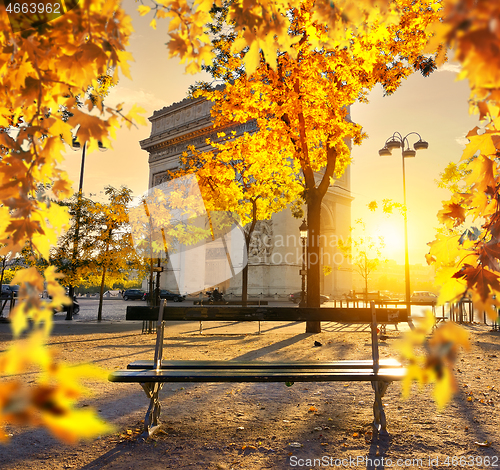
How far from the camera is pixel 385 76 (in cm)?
1028

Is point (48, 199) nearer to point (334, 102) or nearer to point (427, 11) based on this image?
point (334, 102)

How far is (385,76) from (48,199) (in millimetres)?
10520

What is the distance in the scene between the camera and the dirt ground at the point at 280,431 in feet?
9.72

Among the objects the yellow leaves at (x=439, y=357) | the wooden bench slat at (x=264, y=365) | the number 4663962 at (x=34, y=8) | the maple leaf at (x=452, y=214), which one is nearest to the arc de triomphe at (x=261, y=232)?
the wooden bench slat at (x=264, y=365)

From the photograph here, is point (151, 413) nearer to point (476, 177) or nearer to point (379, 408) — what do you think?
point (379, 408)

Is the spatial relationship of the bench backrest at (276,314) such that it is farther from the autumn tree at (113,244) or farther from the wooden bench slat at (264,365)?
the autumn tree at (113,244)

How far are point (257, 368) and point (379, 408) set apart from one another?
3.76 feet

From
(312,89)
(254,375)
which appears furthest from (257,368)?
(312,89)

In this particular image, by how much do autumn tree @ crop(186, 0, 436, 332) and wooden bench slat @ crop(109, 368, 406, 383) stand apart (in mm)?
7716

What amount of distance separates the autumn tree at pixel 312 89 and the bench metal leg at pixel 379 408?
24.6ft

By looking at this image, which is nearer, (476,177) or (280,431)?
(476,177)

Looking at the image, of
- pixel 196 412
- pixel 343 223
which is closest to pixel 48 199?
pixel 196 412

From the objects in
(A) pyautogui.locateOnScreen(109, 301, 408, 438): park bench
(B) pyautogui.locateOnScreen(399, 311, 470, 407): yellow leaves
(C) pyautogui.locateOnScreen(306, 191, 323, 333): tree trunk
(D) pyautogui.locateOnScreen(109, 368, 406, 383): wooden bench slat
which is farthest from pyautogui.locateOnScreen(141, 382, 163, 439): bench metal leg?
(C) pyautogui.locateOnScreen(306, 191, 323, 333): tree trunk

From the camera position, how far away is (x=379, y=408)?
11.5ft
